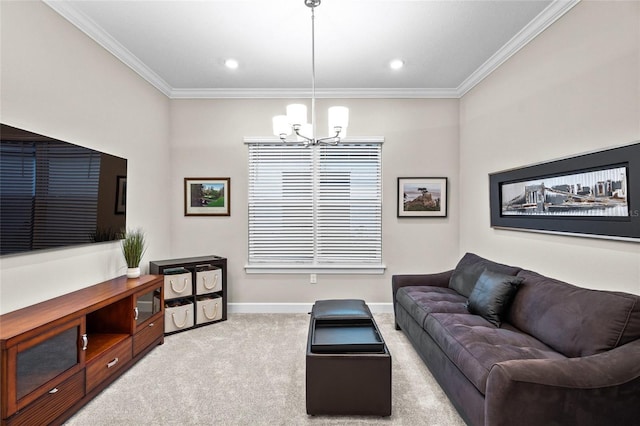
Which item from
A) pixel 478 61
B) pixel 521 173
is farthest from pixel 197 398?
pixel 478 61

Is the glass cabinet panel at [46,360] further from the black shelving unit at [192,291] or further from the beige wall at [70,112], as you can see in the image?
the black shelving unit at [192,291]

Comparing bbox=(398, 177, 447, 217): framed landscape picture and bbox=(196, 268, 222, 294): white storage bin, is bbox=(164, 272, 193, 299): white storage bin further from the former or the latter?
bbox=(398, 177, 447, 217): framed landscape picture

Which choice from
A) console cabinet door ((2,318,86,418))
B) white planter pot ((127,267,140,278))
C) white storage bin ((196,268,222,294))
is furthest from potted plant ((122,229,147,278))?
console cabinet door ((2,318,86,418))

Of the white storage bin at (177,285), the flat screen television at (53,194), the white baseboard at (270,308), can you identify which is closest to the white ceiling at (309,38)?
the flat screen television at (53,194)

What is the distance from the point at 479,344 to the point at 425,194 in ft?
8.39

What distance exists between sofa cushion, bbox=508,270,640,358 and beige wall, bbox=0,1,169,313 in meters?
3.46

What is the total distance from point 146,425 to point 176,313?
1618 mm

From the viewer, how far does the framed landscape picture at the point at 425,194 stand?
431cm

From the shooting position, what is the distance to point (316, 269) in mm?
4336

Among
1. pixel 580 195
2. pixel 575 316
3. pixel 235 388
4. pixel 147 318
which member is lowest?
pixel 235 388

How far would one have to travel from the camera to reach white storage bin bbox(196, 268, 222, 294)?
382 centimetres

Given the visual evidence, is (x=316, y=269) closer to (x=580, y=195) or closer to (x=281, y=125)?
(x=281, y=125)

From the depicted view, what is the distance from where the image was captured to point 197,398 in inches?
93.4

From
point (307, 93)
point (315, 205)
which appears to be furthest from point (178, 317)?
point (307, 93)
